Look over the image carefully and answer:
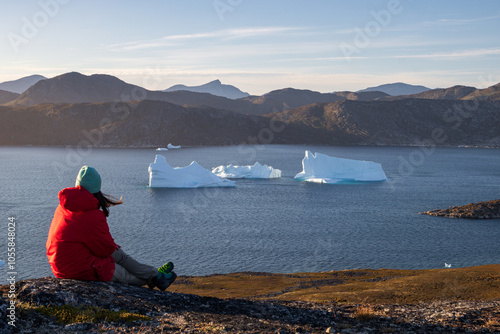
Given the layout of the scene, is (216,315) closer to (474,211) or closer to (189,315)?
(189,315)

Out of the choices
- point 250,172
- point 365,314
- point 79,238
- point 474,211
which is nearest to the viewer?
point 79,238

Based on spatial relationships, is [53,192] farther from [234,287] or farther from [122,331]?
[122,331]

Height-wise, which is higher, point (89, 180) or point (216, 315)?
point (89, 180)

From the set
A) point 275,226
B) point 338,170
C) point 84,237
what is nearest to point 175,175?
point 338,170

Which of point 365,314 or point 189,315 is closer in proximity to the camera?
point 189,315

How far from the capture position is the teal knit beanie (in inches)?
300

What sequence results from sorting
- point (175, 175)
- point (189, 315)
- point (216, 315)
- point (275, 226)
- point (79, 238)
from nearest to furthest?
1. point (79, 238)
2. point (189, 315)
3. point (216, 315)
4. point (275, 226)
5. point (175, 175)

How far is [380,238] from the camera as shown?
42.4 metres

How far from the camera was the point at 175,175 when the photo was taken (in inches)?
2852

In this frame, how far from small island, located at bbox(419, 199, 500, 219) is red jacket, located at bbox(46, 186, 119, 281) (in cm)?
5113

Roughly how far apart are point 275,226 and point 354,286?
2281cm

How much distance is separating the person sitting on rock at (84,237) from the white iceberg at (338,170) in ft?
240

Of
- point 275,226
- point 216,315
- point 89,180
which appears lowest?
point 275,226

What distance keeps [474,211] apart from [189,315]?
52729 millimetres
